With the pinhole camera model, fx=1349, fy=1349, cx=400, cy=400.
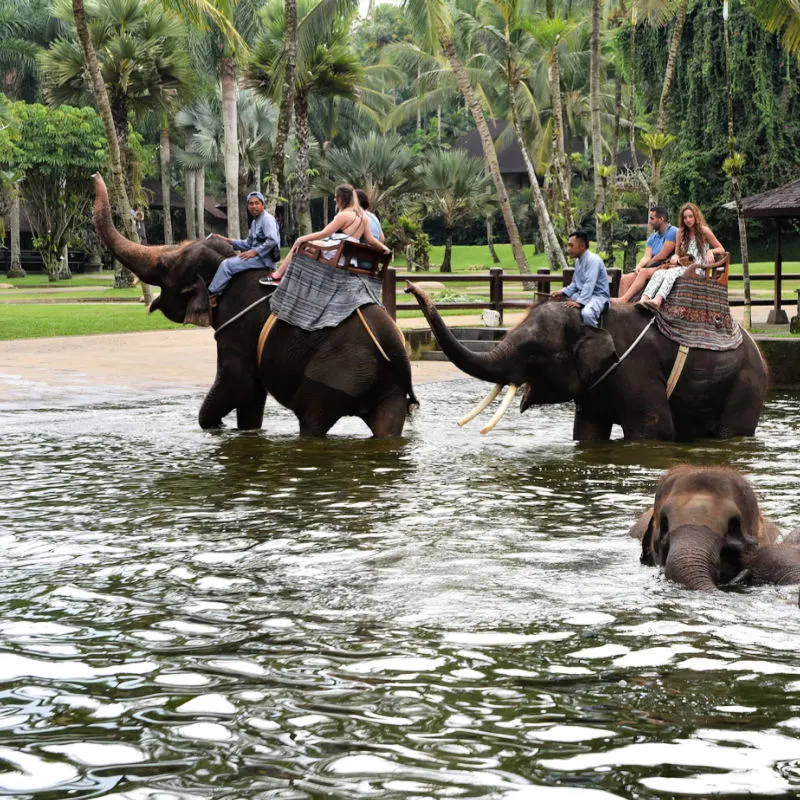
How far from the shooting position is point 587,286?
9.94m

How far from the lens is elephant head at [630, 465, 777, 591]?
5.13 m

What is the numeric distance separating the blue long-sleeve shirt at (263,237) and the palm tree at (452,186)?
131ft

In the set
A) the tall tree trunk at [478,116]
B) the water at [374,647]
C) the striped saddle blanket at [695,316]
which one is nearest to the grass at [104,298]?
the tall tree trunk at [478,116]

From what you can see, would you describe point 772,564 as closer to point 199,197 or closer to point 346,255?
point 346,255

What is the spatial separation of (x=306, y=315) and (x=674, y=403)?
9.44 feet

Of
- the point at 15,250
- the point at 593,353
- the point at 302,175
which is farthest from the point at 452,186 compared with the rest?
the point at 593,353

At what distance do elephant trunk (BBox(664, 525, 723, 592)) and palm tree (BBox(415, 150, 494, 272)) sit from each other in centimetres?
4572

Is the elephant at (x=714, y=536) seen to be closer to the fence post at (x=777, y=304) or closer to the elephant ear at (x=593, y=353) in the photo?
the elephant ear at (x=593, y=353)

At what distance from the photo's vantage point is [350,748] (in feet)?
12.5

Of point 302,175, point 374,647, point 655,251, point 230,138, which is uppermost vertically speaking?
point 230,138

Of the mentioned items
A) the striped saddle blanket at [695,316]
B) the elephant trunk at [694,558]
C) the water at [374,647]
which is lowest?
the water at [374,647]

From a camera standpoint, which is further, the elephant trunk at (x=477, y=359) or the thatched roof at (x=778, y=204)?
the thatched roof at (x=778, y=204)

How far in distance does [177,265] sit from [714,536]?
6.74 metres

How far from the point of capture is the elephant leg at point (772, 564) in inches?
211
